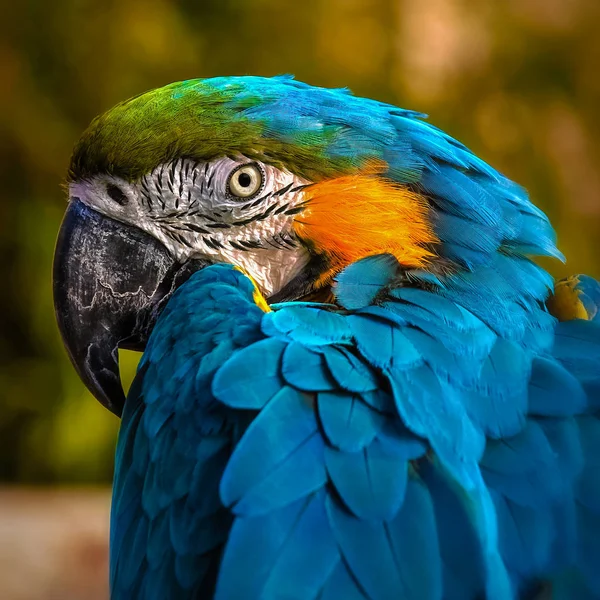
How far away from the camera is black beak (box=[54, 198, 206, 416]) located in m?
1.24

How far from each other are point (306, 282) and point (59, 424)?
8.64 feet

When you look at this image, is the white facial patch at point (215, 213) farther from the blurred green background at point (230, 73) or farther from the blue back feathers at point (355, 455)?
the blurred green background at point (230, 73)

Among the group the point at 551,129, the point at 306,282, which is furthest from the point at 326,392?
the point at 551,129

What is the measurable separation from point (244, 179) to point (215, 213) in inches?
2.9

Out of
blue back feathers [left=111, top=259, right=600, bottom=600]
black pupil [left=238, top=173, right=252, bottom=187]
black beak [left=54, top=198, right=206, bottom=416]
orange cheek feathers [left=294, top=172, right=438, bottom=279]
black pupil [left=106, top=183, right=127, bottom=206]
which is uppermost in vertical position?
black pupil [left=238, top=173, right=252, bottom=187]

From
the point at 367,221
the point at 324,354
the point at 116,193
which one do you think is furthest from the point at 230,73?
the point at 324,354

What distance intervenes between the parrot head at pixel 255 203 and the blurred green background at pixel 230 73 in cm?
239

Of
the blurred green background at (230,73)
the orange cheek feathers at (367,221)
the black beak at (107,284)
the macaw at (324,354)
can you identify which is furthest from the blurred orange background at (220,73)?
the orange cheek feathers at (367,221)

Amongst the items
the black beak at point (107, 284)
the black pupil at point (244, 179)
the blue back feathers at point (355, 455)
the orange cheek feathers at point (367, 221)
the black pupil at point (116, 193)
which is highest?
the black pupil at point (244, 179)

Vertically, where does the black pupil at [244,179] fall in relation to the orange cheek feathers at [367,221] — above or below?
above

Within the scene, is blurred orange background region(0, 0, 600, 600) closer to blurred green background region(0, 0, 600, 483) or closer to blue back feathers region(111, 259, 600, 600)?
blurred green background region(0, 0, 600, 483)

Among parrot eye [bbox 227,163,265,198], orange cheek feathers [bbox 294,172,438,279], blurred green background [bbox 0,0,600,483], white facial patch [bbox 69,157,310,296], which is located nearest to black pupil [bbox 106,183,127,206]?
white facial patch [bbox 69,157,310,296]

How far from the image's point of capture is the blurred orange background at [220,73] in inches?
143

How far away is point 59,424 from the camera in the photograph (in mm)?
3551
